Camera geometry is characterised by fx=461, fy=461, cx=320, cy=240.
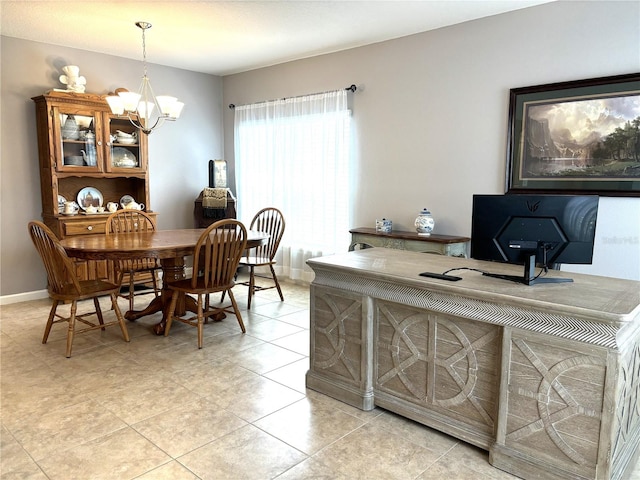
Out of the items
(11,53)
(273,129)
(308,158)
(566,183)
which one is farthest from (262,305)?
(11,53)

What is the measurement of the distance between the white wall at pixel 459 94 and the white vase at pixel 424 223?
0.15 meters

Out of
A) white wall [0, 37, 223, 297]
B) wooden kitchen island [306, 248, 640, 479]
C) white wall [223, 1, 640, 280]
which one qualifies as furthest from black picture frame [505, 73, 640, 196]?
white wall [0, 37, 223, 297]

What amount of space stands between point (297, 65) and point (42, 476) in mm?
4558

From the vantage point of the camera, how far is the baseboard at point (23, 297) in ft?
15.0

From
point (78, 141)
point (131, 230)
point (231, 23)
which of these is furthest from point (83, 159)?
point (231, 23)

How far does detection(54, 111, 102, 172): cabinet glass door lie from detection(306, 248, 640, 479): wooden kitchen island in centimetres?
324

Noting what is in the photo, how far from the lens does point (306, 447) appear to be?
2.16m

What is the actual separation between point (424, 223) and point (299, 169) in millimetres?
1831

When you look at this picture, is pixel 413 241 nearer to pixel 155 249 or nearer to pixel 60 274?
pixel 155 249

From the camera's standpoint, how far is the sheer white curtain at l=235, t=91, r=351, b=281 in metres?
4.96

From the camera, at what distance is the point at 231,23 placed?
4008 millimetres

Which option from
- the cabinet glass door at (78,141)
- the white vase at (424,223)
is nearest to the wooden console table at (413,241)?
the white vase at (424,223)

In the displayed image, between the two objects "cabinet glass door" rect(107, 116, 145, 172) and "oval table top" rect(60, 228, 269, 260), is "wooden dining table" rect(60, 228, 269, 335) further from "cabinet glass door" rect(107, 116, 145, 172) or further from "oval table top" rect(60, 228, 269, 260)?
"cabinet glass door" rect(107, 116, 145, 172)

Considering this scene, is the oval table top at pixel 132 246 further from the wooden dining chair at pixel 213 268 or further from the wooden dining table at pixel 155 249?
the wooden dining chair at pixel 213 268
